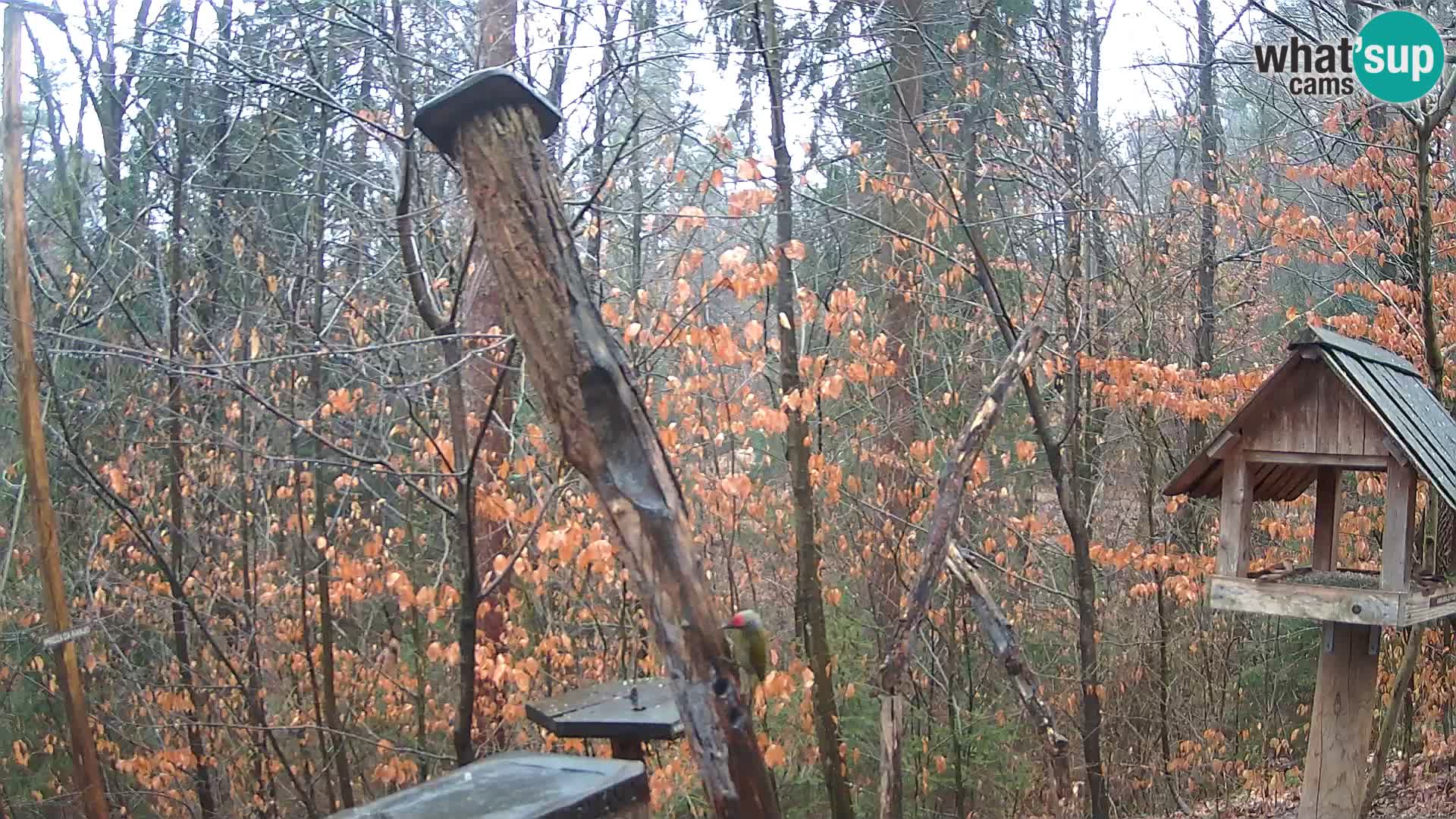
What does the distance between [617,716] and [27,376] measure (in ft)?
12.7

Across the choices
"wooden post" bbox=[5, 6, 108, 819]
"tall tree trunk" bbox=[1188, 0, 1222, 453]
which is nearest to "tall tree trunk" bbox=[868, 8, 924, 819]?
"tall tree trunk" bbox=[1188, 0, 1222, 453]

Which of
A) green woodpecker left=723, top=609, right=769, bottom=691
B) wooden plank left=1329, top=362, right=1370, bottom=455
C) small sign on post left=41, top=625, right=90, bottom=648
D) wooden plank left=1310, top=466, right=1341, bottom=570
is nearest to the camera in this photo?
green woodpecker left=723, top=609, right=769, bottom=691

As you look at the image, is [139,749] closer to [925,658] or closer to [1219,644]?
[925,658]

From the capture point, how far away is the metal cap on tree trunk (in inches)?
115

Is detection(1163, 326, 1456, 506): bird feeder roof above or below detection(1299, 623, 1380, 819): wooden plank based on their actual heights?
above

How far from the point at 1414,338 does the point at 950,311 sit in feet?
10.3

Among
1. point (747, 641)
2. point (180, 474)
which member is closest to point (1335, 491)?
point (747, 641)

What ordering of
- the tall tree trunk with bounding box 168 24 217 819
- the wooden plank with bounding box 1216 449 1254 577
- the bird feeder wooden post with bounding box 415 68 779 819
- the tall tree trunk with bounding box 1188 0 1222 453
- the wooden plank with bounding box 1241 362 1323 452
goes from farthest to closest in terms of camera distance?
the tall tree trunk with bounding box 1188 0 1222 453 < the tall tree trunk with bounding box 168 24 217 819 < the wooden plank with bounding box 1216 449 1254 577 < the wooden plank with bounding box 1241 362 1323 452 < the bird feeder wooden post with bounding box 415 68 779 819

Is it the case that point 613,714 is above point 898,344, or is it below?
below

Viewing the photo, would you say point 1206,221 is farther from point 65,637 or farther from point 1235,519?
point 65,637

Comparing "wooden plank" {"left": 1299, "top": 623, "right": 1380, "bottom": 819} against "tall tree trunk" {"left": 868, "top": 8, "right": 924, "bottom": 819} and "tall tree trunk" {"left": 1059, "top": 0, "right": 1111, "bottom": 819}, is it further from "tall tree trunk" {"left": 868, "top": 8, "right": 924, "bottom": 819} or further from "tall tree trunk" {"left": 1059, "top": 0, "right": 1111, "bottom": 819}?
"tall tree trunk" {"left": 868, "top": 8, "right": 924, "bottom": 819}

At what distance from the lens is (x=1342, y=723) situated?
416cm

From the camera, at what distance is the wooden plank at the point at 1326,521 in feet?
14.0

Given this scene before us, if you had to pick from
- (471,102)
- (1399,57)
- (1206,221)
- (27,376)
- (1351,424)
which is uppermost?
(1399,57)
